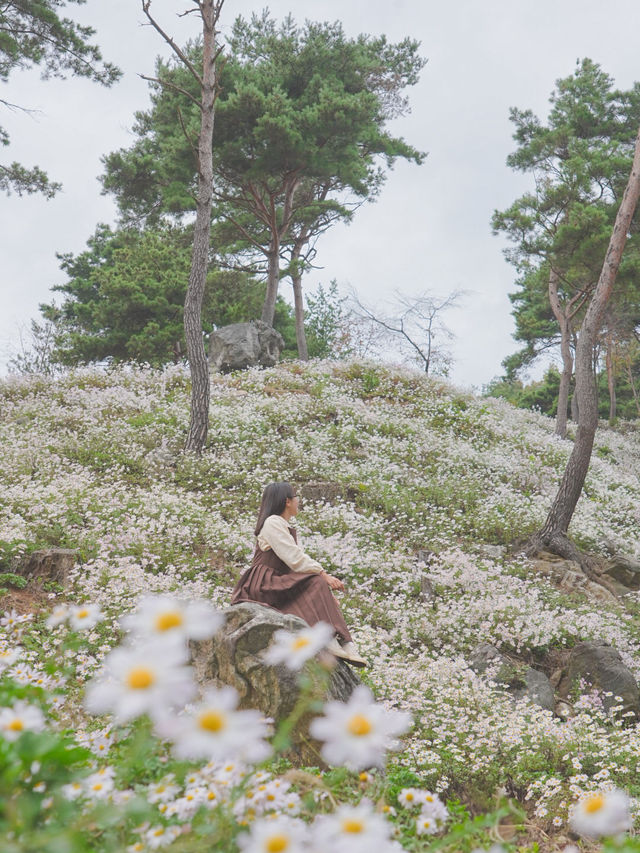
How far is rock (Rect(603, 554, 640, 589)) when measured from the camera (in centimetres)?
746

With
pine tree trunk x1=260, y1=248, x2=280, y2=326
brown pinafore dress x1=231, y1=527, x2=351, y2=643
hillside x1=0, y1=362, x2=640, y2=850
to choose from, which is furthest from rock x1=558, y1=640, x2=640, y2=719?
pine tree trunk x1=260, y1=248, x2=280, y2=326

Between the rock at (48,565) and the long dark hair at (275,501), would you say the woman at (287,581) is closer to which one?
the long dark hair at (275,501)

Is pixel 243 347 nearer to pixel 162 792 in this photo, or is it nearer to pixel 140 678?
pixel 162 792

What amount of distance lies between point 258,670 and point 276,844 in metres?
2.35

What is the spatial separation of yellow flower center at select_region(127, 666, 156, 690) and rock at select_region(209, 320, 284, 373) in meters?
14.7

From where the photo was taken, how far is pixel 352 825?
0.86 meters

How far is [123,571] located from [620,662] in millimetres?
4355

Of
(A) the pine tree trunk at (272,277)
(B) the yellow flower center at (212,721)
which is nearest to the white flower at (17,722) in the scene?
(B) the yellow flower center at (212,721)

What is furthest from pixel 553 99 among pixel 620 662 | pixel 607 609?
pixel 620 662

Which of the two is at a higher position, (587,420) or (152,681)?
(587,420)

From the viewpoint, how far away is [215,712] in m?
0.90

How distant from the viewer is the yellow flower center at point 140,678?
0.82 meters

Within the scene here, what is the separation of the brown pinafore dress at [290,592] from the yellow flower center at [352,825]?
302 cm

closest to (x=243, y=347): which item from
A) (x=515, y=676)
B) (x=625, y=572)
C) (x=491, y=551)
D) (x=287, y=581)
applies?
(x=491, y=551)
